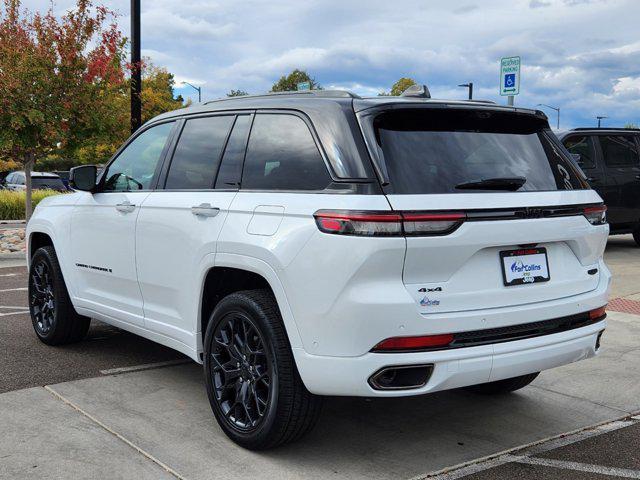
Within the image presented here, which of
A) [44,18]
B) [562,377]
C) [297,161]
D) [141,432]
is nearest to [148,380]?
[141,432]

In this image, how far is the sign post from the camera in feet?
44.0

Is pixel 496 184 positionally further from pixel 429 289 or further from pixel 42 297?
pixel 42 297

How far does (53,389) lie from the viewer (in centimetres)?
492

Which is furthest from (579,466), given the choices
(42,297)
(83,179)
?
(42,297)

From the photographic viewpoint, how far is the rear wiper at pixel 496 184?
11.9 feet

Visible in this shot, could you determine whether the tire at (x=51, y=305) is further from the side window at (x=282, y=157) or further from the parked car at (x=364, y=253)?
the side window at (x=282, y=157)

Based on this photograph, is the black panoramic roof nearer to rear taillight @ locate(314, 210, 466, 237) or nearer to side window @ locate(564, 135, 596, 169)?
rear taillight @ locate(314, 210, 466, 237)

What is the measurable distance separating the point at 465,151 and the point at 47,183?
85.0 ft

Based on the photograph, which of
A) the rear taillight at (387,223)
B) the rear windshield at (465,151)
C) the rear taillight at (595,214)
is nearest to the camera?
the rear taillight at (387,223)

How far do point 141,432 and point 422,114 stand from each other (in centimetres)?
230

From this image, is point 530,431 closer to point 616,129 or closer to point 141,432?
point 141,432

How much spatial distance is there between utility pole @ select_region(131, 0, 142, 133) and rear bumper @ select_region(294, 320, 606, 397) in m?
10.6

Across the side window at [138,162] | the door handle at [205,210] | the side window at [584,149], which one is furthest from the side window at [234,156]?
the side window at [584,149]

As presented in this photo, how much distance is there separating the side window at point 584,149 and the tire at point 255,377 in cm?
980
